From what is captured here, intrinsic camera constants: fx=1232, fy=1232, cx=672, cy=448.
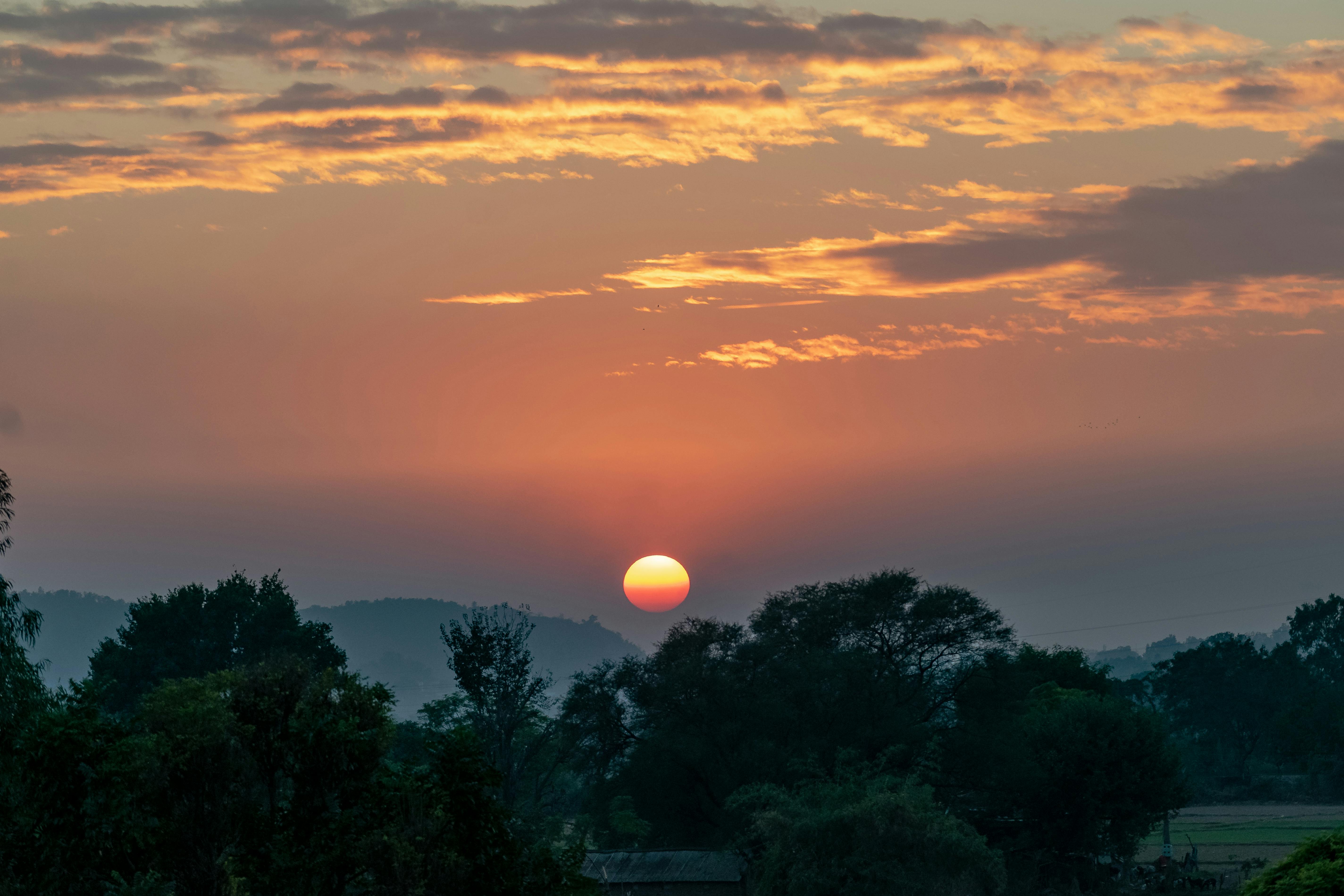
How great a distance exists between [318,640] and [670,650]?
24686 mm

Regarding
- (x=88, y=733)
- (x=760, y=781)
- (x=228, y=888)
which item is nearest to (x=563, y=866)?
(x=228, y=888)

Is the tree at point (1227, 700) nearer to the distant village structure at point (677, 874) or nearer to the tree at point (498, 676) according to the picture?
the distant village structure at point (677, 874)

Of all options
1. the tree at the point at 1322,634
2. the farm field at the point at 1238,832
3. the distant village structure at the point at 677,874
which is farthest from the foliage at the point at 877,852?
the tree at the point at 1322,634

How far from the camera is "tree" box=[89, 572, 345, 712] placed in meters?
74.3

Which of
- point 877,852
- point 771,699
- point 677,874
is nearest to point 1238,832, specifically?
point 771,699

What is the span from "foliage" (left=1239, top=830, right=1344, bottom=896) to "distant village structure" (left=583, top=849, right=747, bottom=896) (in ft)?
125

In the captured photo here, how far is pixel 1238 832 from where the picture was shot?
308 feet

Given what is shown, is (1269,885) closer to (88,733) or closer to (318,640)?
(88,733)

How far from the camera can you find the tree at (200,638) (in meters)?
74.3

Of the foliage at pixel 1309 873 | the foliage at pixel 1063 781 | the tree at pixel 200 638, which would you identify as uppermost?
the tree at pixel 200 638

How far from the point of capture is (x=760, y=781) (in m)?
58.4

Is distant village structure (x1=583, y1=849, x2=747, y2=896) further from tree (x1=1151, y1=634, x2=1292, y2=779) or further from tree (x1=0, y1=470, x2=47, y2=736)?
tree (x1=1151, y1=634, x2=1292, y2=779)

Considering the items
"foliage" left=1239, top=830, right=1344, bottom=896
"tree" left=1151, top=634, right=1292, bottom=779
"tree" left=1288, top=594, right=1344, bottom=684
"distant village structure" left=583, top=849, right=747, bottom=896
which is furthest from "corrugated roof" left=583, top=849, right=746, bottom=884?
"tree" left=1288, top=594, right=1344, bottom=684

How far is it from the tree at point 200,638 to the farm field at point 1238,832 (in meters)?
54.9
